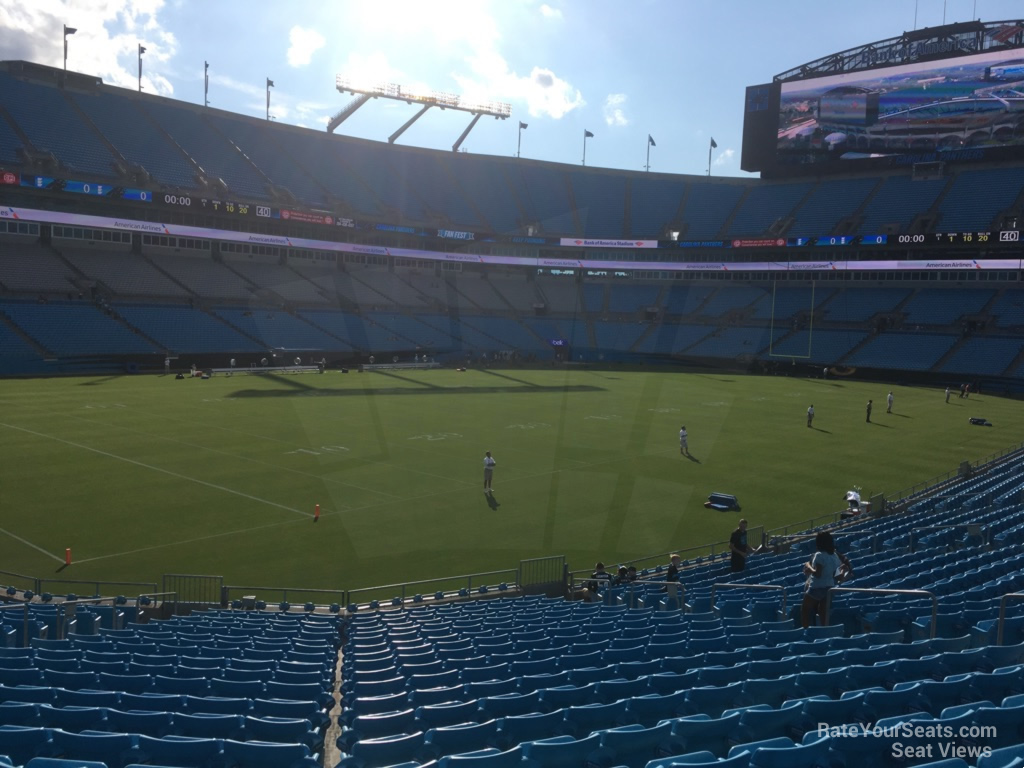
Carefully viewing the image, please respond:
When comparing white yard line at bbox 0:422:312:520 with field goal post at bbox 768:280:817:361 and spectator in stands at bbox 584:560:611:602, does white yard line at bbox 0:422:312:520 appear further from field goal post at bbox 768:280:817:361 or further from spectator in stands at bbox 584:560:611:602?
field goal post at bbox 768:280:817:361

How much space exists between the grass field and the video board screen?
32426mm

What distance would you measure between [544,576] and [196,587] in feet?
25.1

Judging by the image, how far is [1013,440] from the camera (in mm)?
37844

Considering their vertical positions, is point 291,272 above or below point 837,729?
above

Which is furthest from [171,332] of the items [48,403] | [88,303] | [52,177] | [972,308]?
[972,308]

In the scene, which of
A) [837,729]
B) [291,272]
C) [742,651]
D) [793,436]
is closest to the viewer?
[837,729]

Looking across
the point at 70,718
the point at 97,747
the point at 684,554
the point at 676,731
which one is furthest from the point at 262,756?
the point at 684,554

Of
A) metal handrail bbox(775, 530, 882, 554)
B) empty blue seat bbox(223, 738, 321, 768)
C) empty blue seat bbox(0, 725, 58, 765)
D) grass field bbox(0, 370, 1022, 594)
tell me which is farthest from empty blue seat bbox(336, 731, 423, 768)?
metal handrail bbox(775, 530, 882, 554)

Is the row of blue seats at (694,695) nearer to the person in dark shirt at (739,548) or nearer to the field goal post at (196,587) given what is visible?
the person in dark shirt at (739,548)

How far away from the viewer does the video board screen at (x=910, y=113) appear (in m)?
68.0

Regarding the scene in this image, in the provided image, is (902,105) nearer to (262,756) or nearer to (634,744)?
(634,744)

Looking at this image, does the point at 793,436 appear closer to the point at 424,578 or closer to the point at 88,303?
the point at 424,578

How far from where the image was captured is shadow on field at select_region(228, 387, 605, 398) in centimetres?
4647

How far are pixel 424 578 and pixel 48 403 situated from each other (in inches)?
1196
